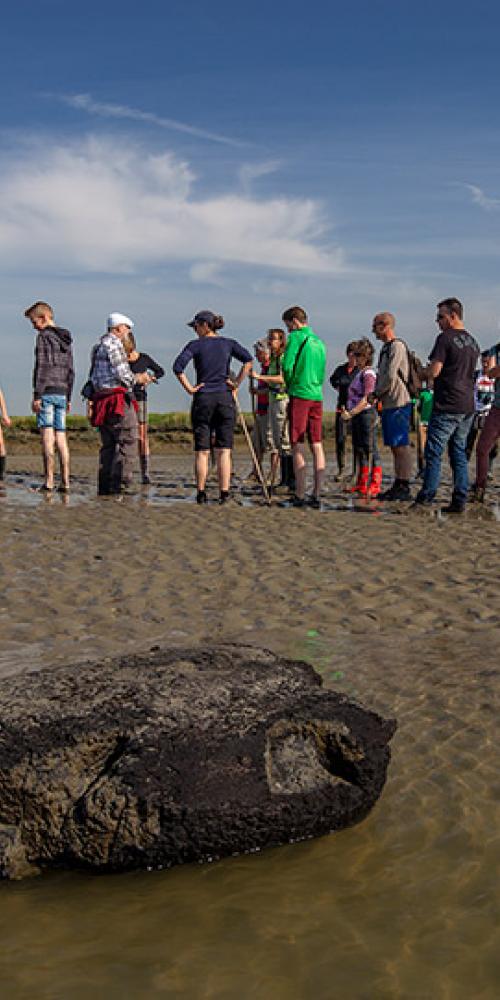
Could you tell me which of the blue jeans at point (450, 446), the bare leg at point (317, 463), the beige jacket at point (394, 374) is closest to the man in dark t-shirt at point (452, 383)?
the blue jeans at point (450, 446)

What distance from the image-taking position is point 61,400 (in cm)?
1284

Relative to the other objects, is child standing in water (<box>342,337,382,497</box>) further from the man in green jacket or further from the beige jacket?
the man in green jacket

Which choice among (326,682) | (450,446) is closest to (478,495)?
(450,446)

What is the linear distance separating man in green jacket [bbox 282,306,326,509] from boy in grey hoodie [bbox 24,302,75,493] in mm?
2665

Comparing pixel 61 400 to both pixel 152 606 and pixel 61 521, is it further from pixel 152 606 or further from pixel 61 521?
pixel 152 606

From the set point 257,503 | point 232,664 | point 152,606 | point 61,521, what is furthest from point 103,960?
point 257,503

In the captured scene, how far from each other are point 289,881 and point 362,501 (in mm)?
10386

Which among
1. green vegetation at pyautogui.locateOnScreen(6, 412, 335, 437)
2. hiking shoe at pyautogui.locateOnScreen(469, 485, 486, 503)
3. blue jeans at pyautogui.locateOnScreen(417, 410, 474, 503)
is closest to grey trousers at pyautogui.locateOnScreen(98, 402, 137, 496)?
blue jeans at pyautogui.locateOnScreen(417, 410, 474, 503)

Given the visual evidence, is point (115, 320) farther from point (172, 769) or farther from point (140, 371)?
point (172, 769)

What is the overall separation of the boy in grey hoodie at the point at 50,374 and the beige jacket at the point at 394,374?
374cm

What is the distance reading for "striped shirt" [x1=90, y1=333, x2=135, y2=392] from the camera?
12250mm

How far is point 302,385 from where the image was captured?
12.1 metres

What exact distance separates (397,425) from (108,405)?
11.2ft

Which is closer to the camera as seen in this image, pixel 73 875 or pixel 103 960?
pixel 103 960
